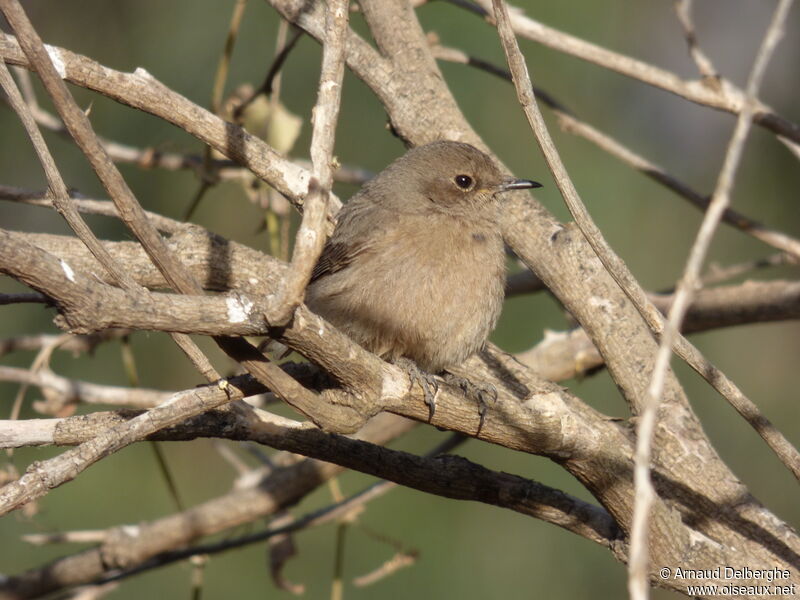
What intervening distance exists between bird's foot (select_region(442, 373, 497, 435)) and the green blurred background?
2.75m

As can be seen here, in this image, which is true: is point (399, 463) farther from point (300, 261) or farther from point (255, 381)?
point (300, 261)

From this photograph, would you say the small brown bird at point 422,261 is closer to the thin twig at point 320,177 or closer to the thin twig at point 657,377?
the thin twig at point 320,177

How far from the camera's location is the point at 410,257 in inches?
185

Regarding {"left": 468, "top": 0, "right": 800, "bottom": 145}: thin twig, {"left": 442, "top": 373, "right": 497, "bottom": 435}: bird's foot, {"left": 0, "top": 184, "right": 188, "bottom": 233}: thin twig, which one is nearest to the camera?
{"left": 442, "top": 373, "right": 497, "bottom": 435}: bird's foot

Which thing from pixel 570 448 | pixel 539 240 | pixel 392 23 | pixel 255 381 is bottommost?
pixel 255 381

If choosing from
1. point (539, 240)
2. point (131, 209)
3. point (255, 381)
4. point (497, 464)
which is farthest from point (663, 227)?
point (131, 209)

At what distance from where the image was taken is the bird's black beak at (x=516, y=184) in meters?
5.08

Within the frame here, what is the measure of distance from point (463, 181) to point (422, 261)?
2.20 feet

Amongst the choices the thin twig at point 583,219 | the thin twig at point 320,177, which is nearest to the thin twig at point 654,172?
the thin twig at point 583,219

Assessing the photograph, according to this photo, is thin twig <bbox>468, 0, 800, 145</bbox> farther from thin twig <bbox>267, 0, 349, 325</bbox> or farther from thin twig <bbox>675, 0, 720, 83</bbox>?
thin twig <bbox>267, 0, 349, 325</bbox>

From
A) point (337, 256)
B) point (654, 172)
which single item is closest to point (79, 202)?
point (337, 256)

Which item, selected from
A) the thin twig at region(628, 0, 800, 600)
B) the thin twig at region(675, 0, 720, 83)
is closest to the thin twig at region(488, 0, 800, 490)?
the thin twig at region(628, 0, 800, 600)

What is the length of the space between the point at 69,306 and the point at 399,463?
66.0 inches

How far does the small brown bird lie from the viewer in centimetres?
448
